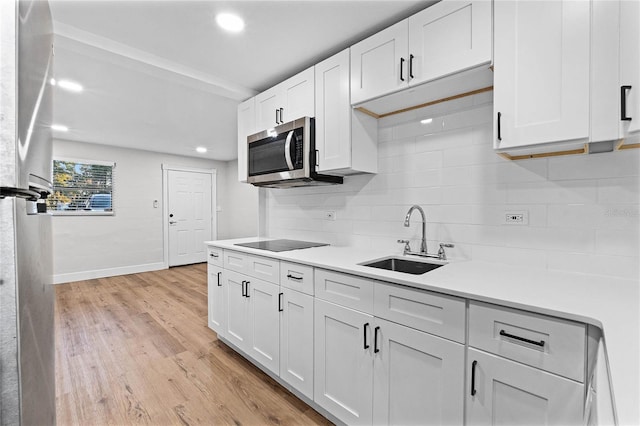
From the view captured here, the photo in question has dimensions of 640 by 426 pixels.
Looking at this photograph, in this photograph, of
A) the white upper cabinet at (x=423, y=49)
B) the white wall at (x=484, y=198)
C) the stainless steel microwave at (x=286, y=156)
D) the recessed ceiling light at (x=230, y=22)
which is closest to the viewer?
the white wall at (x=484, y=198)

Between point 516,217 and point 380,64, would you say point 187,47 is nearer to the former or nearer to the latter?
point 380,64

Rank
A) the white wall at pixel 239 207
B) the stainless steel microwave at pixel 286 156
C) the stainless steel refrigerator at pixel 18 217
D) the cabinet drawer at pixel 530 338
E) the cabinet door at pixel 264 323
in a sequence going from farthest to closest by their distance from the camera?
the white wall at pixel 239 207 → the stainless steel microwave at pixel 286 156 → the cabinet door at pixel 264 323 → the cabinet drawer at pixel 530 338 → the stainless steel refrigerator at pixel 18 217

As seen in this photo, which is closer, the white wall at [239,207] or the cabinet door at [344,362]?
the cabinet door at [344,362]

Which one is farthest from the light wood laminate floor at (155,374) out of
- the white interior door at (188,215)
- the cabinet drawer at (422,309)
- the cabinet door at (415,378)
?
the white interior door at (188,215)

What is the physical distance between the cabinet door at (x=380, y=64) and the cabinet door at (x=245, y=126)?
3.90 ft

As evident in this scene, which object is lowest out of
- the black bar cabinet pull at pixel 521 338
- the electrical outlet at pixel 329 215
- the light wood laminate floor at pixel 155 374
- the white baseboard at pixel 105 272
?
the light wood laminate floor at pixel 155 374

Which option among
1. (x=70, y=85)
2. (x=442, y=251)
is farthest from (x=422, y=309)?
(x=70, y=85)

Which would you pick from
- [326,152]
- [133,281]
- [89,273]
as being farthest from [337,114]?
[89,273]

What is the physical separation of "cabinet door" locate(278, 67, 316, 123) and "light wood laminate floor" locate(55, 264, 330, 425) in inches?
79.7

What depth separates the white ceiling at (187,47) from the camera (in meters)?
1.74

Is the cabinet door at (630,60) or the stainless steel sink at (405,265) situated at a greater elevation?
the cabinet door at (630,60)

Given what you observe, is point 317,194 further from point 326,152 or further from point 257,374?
point 257,374

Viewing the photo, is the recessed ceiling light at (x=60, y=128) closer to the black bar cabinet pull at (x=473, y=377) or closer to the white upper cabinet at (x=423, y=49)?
the white upper cabinet at (x=423, y=49)

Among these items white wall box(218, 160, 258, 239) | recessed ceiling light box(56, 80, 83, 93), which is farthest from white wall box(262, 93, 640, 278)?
white wall box(218, 160, 258, 239)
